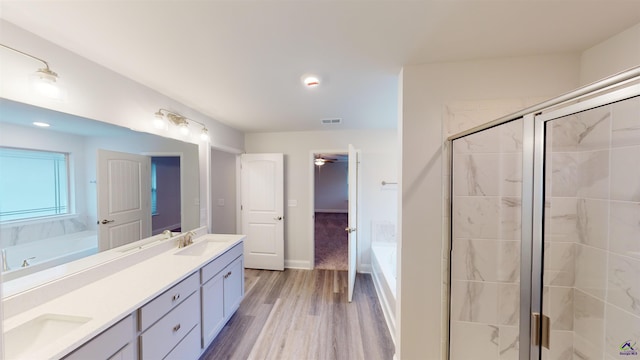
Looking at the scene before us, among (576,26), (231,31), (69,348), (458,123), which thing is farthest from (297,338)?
(576,26)

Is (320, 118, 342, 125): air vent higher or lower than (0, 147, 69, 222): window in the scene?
higher

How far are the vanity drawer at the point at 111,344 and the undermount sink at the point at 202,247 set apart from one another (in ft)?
3.17

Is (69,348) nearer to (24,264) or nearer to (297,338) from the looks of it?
(24,264)

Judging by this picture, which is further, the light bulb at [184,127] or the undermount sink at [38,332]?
the light bulb at [184,127]

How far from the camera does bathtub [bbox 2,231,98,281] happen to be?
1.16 meters

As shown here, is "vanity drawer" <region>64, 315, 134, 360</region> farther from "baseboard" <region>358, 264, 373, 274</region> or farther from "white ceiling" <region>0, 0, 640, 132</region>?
"baseboard" <region>358, 264, 373, 274</region>

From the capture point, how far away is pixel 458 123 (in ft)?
5.03

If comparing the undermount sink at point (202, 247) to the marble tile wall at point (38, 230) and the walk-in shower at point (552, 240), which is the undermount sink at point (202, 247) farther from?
the walk-in shower at point (552, 240)

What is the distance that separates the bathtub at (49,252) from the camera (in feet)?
3.80

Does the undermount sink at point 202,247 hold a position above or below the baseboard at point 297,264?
above

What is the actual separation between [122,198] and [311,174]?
2363 mm

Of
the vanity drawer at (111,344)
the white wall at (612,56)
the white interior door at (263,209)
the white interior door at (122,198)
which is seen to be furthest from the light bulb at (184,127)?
the white wall at (612,56)

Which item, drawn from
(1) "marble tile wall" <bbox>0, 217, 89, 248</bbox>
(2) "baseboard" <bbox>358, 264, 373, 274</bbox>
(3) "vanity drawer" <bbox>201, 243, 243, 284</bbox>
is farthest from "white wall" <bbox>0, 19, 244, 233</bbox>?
(2) "baseboard" <bbox>358, 264, 373, 274</bbox>

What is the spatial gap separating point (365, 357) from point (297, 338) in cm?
64
